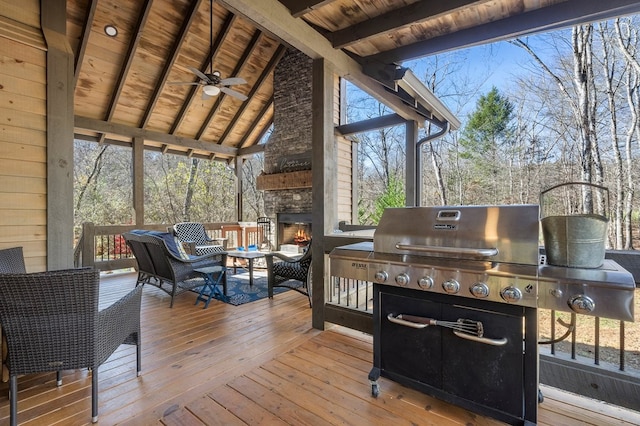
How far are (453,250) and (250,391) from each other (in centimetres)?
163

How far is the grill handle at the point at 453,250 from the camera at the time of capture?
5.11ft

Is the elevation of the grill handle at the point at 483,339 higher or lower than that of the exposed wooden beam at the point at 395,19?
lower

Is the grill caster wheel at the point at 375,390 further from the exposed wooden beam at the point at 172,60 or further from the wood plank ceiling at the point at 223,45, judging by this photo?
the exposed wooden beam at the point at 172,60

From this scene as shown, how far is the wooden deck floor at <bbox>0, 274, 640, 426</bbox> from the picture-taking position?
1791mm

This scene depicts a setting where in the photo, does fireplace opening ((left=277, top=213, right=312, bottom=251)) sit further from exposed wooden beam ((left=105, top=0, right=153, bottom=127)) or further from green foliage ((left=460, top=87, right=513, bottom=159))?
green foliage ((left=460, top=87, right=513, bottom=159))

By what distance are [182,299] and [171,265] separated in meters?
0.67

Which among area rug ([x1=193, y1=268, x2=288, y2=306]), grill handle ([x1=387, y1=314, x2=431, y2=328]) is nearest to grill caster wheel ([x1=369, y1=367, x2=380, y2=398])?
grill handle ([x1=387, y1=314, x2=431, y2=328])

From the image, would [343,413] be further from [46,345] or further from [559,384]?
[46,345]

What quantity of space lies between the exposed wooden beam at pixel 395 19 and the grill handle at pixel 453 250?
1806 mm

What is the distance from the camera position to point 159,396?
2021mm

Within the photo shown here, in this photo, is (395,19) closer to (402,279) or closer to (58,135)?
(402,279)

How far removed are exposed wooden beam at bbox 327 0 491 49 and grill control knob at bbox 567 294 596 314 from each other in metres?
2.04

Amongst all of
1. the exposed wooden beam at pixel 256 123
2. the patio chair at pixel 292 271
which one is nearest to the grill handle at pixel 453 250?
the patio chair at pixel 292 271

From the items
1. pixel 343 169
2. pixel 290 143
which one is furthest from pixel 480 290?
pixel 290 143
